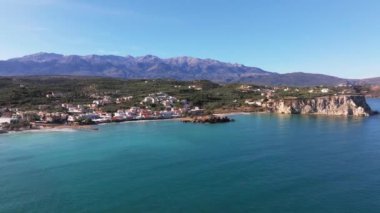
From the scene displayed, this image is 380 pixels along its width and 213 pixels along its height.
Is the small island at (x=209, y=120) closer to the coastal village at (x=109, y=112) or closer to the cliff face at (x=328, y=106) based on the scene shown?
the coastal village at (x=109, y=112)

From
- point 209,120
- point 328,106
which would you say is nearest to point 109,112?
point 209,120

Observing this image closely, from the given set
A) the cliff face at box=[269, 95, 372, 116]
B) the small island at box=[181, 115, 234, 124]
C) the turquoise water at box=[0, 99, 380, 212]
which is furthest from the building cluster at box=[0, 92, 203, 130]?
the cliff face at box=[269, 95, 372, 116]

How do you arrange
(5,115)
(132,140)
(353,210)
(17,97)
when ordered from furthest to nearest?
(17,97) < (5,115) < (132,140) < (353,210)

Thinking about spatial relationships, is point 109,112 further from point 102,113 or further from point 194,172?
point 194,172

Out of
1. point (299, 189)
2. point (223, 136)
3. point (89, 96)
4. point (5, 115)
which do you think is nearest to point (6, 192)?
point (299, 189)

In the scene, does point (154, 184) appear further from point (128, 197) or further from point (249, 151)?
point (249, 151)

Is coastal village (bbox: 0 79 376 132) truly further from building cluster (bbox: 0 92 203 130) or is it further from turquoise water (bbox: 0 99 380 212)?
turquoise water (bbox: 0 99 380 212)

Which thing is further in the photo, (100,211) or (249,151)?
(249,151)
